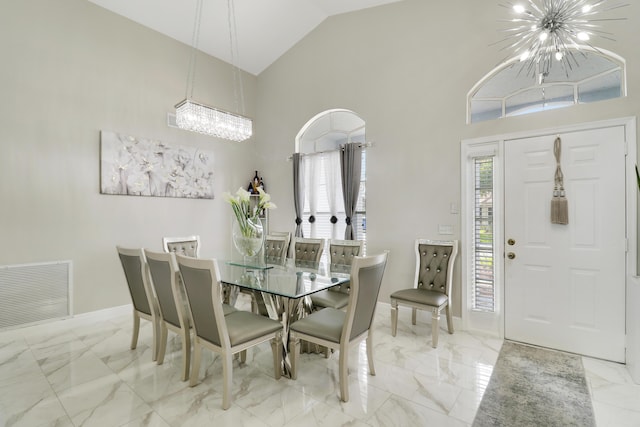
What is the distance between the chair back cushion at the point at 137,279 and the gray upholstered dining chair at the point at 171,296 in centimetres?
12

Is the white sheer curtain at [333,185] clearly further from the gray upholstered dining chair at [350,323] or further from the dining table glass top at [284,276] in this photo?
the gray upholstered dining chair at [350,323]

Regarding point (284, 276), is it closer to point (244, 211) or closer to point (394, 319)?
point (244, 211)

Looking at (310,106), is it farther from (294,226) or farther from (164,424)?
(164,424)

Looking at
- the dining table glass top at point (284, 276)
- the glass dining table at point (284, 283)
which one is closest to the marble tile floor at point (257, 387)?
the glass dining table at point (284, 283)

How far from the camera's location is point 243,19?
4180mm

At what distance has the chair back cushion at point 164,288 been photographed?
2.32 m

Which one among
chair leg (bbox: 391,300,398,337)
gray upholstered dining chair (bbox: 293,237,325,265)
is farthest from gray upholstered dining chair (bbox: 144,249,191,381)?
chair leg (bbox: 391,300,398,337)

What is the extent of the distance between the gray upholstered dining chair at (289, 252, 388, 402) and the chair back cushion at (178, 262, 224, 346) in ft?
1.93

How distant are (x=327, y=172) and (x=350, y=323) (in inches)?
112

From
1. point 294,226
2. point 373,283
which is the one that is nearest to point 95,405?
point 373,283

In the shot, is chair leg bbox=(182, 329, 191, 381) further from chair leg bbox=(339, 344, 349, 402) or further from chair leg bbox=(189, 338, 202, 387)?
chair leg bbox=(339, 344, 349, 402)

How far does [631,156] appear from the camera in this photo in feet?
8.45

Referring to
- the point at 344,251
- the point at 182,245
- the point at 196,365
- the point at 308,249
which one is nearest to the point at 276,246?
the point at 308,249

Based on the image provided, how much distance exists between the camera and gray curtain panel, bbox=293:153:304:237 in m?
4.80
